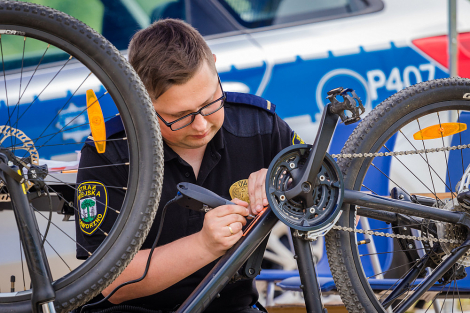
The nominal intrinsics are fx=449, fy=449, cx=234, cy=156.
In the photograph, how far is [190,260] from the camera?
2.82 feet

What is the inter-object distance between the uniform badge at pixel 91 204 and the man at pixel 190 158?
1 centimetres

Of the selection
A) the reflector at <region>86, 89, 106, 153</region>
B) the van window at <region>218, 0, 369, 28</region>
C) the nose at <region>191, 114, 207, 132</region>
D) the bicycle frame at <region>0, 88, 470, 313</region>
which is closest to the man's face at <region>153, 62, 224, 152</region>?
the nose at <region>191, 114, 207, 132</region>

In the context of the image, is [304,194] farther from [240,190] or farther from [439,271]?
[439,271]

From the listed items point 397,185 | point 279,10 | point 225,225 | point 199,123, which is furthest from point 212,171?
point 279,10

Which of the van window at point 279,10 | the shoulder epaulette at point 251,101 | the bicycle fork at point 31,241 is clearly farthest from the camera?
the van window at point 279,10

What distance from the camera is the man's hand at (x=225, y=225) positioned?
0.79 metres

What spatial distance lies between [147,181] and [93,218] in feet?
0.73

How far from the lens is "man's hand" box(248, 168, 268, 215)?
84 cm

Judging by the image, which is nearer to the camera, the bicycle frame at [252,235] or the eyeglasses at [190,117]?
the bicycle frame at [252,235]

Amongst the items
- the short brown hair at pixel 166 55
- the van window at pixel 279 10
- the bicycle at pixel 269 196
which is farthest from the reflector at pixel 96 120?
the van window at pixel 279 10

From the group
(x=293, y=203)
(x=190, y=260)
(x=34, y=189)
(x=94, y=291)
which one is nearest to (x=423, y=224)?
(x=293, y=203)

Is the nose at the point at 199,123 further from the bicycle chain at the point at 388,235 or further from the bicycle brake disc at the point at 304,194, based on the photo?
the bicycle chain at the point at 388,235

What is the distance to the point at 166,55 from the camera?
908 millimetres

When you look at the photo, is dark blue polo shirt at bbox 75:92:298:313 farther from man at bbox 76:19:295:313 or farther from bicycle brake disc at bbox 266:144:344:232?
bicycle brake disc at bbox 266:144:344:232
